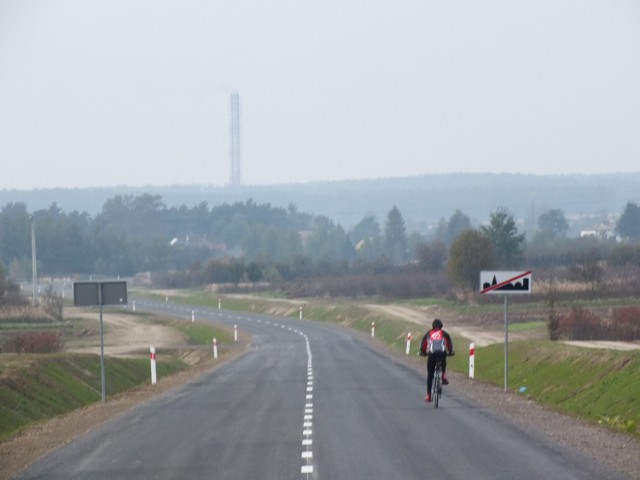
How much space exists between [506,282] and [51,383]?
475 inches

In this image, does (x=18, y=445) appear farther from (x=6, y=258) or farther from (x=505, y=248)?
(x=6, y=258)

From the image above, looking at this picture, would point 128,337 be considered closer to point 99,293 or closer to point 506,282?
point 99,293

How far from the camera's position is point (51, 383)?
30203 millimetres

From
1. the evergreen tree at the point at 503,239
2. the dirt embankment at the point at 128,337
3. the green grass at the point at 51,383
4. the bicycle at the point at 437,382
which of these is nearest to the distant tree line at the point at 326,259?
the evergreen tree at the point at 503,239

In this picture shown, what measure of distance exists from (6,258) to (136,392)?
113m

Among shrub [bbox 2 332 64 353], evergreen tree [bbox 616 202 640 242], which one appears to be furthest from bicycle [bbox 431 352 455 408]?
evergreen tree [bbox 616 202 640 242]

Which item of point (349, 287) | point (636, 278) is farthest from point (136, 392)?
point (349, 287)

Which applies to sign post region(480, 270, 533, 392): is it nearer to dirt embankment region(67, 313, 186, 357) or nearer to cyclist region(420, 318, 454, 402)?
cyclist region(420, 318, 454, 402)

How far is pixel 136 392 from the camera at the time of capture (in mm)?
30281

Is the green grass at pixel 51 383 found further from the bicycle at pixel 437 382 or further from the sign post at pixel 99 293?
the bicycle at pixel 437 382

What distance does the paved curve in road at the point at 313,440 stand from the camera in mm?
14031

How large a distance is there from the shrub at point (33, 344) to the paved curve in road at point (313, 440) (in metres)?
15.6

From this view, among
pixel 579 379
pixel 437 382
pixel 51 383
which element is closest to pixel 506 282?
pixel 579 379

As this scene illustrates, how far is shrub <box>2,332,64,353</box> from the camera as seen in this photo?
143 feet
